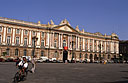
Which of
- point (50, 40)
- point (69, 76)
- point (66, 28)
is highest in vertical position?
point (66, 28)

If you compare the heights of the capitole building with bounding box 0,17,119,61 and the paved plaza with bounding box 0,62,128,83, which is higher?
the capitole building with bounding box 0,17,119,61

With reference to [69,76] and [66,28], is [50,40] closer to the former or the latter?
[66,28]

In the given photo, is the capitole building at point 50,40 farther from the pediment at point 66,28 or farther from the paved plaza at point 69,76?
the paved plaza at point 69,76

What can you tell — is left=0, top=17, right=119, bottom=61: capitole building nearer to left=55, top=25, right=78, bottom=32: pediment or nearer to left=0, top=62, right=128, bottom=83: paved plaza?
left=55, top=25, right=78, bottom=32: pediment

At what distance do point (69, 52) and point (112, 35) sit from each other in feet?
102

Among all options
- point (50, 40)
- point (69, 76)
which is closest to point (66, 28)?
point (50, 40)

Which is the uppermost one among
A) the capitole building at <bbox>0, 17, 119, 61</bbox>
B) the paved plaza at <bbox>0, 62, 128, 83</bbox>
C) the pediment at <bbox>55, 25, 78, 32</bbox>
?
the pediment at <bbox>55, 25, 78, 32</bbox>

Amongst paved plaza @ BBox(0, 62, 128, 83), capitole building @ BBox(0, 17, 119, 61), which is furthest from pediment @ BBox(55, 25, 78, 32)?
paved plaza @ BBox(0, 62, 128, 83)

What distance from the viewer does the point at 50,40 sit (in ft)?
212

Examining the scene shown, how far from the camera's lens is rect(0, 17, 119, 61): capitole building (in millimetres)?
55625

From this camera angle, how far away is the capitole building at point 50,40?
182ft

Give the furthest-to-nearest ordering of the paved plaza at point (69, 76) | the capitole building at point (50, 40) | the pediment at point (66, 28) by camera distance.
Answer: the pediment at point (66, 28) → the capitole building at point (50, 40) → the paved plaza at point (69, 76)

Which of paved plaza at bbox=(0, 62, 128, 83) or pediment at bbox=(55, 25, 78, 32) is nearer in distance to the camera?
paved plaza at bbox=(0, 62, 128, 83)

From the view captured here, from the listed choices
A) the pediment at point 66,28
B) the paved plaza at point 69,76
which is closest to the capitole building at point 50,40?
the pediment at point 66,28
